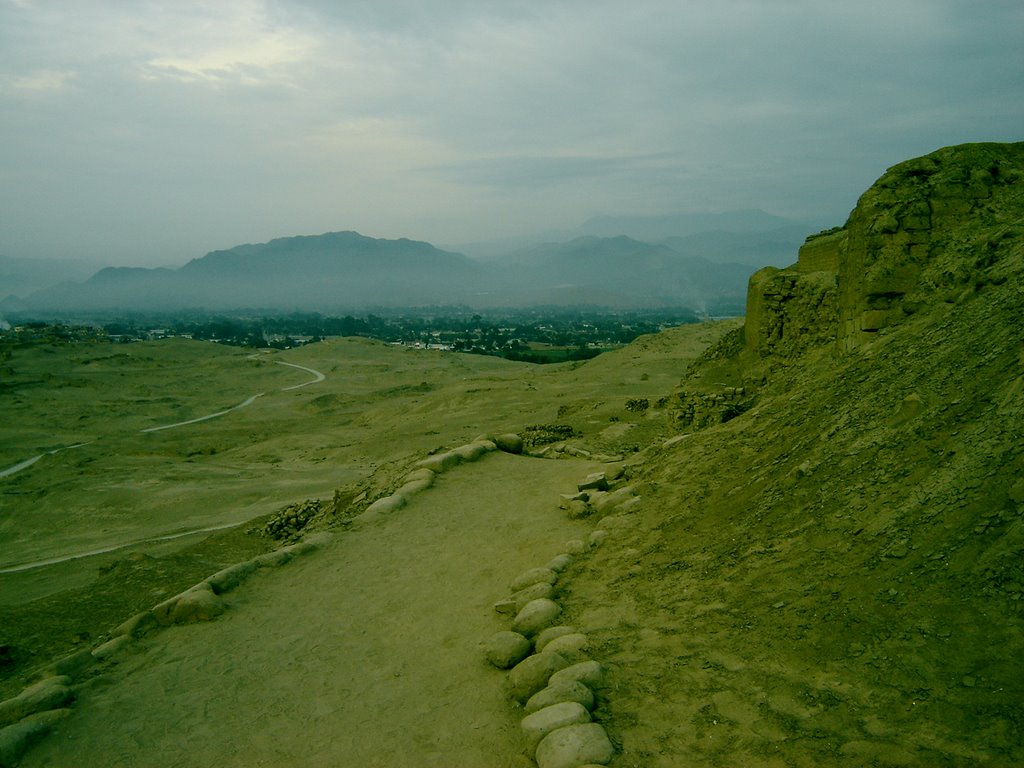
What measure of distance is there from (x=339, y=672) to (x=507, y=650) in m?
1.42

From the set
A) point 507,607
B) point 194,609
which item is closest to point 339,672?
point 507,607

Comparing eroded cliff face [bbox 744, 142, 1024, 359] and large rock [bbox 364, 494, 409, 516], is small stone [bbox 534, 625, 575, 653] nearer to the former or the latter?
large rock [bbox 364, 494, 409, 516]

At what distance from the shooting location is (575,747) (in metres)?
3.71

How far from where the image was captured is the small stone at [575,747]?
3631 mm

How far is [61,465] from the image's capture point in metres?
21.4

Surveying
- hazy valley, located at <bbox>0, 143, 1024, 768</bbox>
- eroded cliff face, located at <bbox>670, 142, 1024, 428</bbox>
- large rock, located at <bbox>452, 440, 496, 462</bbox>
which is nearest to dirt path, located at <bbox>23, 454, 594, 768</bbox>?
hazy valley, located at <bbox>0, 143, 1024, 768</bbox>

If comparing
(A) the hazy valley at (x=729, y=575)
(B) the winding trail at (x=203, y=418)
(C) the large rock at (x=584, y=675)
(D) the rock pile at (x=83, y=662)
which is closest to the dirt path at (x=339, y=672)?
(A) the hazy valley at (x=729, y=575)

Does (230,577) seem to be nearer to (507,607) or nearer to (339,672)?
(339,672)

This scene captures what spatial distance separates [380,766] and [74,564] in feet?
35.1

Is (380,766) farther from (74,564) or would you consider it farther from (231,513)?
(231,513)

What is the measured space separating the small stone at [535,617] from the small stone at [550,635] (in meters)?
0.21

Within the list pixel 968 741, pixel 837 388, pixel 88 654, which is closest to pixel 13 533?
pixel 88 654

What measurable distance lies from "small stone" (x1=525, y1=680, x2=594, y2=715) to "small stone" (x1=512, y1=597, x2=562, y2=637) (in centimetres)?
104

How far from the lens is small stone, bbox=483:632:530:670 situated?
515 cm
